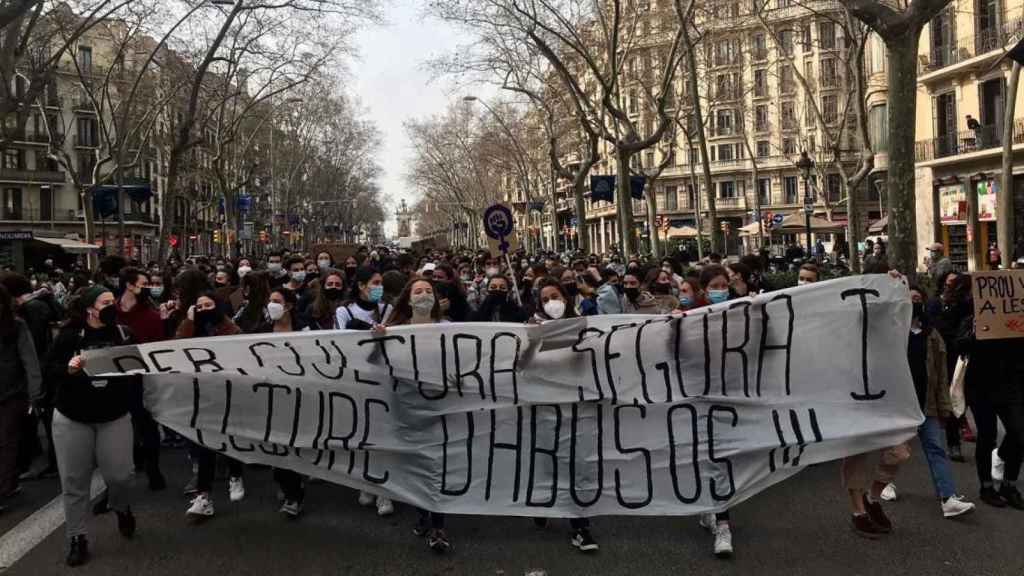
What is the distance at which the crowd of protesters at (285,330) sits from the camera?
496 centimetres

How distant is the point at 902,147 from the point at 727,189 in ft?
193

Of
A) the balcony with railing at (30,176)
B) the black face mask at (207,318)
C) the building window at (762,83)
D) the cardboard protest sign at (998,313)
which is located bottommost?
the cardboard protest sign at (998,313)

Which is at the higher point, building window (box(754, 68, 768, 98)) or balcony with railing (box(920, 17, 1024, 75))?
building window (box(754, 68, 768, 98))

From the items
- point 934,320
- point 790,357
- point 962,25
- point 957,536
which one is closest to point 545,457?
point 790,357

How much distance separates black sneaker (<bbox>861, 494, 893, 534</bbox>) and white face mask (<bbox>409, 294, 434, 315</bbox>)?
2994 mm

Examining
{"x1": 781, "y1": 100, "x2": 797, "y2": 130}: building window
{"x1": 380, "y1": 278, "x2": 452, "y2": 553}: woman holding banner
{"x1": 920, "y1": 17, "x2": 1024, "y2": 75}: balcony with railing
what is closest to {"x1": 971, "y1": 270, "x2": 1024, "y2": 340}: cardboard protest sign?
{"x1": 380, "y1": 278, "x2": 452, "y2": 553}: woman holding banner

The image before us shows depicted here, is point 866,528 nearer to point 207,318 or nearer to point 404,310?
point 404,310

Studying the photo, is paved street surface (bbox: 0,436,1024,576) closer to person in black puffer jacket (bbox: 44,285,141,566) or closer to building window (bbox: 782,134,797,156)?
person in black puffer jacket (bbox: 44,285,141,566)

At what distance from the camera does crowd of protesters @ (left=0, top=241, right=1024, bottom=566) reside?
4961mm

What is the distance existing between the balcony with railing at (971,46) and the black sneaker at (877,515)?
2471 cm

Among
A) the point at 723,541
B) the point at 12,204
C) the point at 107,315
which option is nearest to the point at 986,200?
the point at 723,541

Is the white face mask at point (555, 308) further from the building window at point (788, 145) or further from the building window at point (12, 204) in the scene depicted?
the building window at point (12, 204)

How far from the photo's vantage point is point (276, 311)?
6203 mm

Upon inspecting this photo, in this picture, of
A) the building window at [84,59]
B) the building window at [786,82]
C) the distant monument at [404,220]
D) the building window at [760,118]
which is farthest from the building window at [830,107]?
the distant monument at [404,220]
